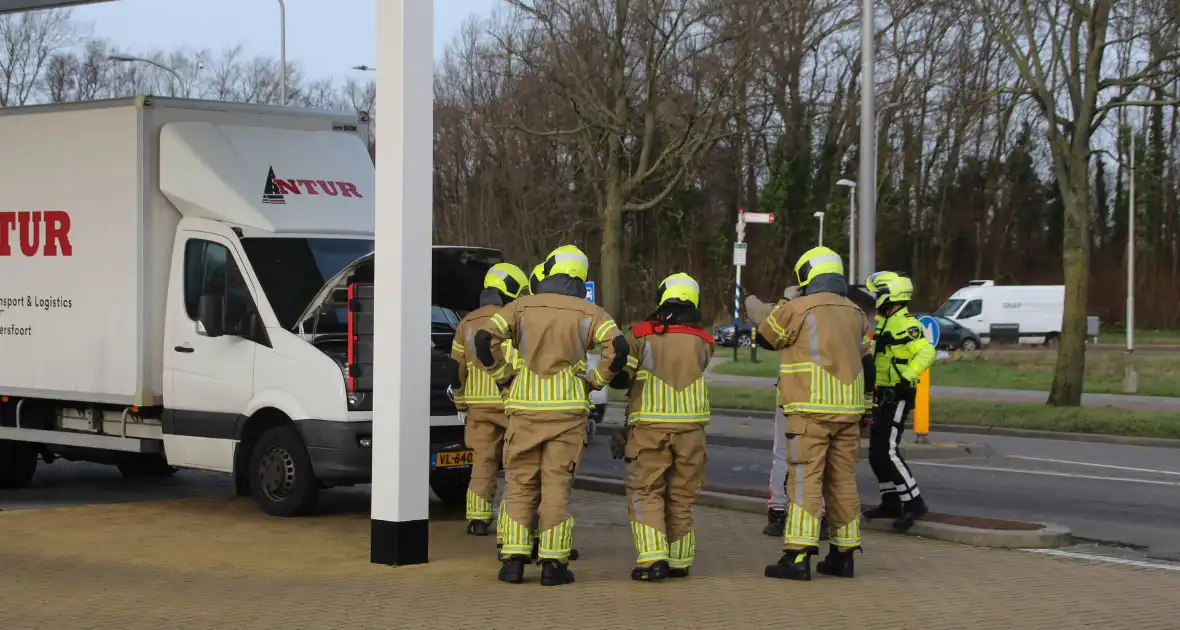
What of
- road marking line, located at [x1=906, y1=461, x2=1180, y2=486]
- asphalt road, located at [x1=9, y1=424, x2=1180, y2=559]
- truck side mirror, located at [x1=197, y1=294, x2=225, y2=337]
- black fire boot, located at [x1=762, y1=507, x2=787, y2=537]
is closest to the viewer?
black fire boot, located at [x1=762, y1=507, x2=787, y2=537]

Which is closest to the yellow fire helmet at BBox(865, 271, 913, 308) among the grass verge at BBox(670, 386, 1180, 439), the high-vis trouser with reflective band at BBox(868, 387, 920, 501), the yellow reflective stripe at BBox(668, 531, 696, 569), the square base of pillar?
the high-vis trouser with reflective band at BBox(868, 387, 920, 501)

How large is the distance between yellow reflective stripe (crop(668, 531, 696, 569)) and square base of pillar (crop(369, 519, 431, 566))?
1518 mm

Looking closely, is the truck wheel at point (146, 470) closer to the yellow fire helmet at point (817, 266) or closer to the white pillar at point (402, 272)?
the white pillar at point (402, 272)

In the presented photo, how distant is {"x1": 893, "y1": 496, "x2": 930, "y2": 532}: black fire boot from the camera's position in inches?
394

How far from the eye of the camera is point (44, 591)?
7.66 metres

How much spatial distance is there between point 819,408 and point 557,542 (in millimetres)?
1697

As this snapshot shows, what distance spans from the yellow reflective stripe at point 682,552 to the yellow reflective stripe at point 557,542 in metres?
0.68

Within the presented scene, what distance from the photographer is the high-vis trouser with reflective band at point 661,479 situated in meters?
7.96

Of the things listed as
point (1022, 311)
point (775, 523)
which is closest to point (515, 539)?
point (775, 523)

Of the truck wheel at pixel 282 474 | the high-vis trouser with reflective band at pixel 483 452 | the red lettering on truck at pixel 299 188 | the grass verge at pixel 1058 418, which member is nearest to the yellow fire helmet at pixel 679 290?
the high-vis trouser with reflective band at pixel 483 452

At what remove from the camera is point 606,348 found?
7754 mm

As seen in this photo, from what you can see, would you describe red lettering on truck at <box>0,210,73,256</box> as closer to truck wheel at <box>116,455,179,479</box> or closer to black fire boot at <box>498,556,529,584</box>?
truck wheel at <box>116,455,179,479</box>

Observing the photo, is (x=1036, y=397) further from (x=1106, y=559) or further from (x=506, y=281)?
(x=506, y=281)

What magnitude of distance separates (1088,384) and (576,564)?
71.5 ft
